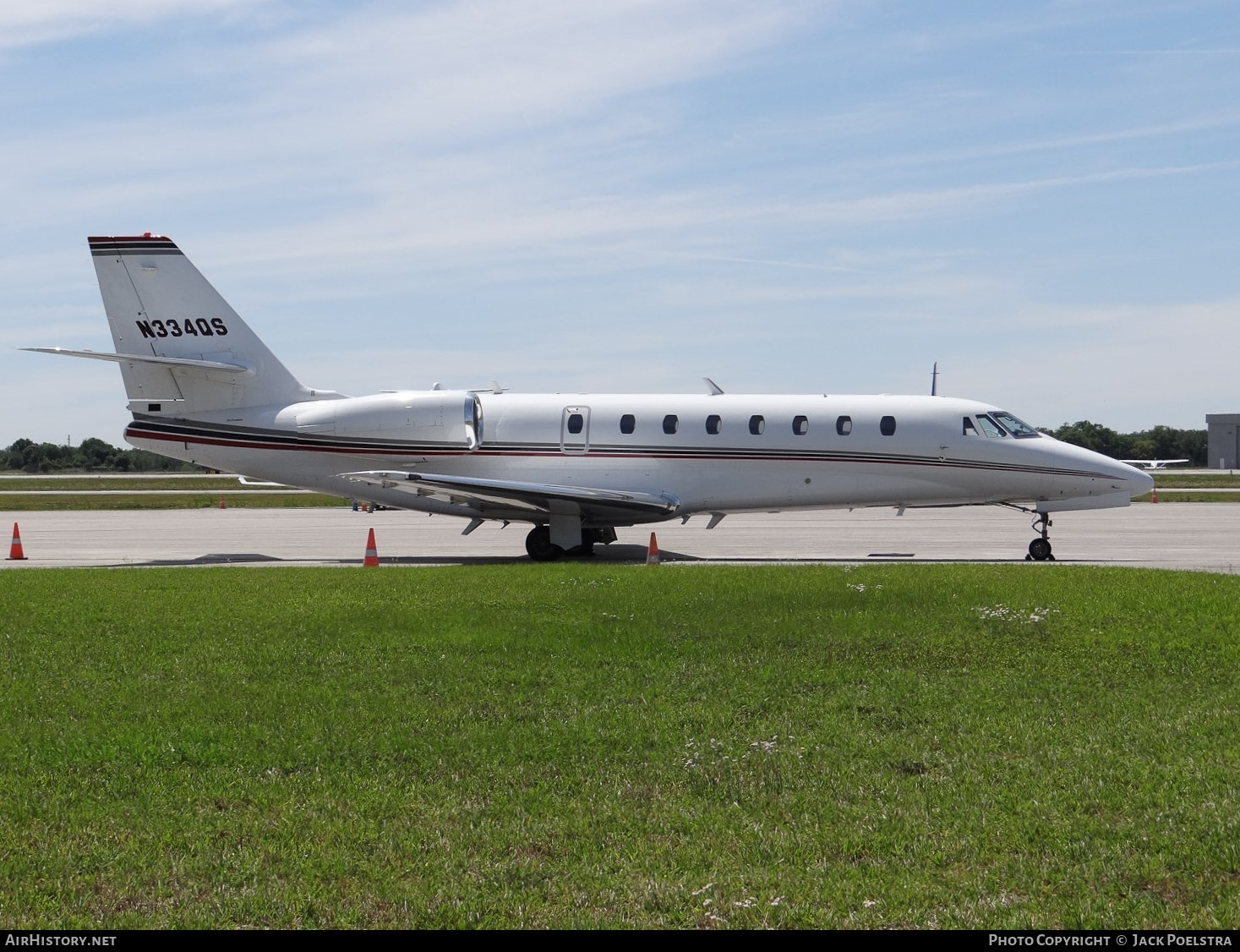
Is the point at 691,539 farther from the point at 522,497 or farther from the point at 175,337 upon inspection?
the point at 175,337

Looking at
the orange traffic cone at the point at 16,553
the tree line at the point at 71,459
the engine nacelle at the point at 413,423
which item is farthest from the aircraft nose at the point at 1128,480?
the tree line at the point at 71,459

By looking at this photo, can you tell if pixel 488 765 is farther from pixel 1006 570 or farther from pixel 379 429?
pixel 379 429

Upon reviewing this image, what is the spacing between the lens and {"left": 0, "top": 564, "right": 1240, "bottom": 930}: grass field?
16.9 ft

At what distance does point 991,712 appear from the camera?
8.16 meters

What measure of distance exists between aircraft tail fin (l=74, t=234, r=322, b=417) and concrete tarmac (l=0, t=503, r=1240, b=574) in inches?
122

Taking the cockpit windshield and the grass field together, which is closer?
the grass field

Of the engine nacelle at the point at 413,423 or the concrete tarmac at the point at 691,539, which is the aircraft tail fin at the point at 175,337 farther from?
the concrete tarmac at the point at 691,539

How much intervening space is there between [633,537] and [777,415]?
640cm

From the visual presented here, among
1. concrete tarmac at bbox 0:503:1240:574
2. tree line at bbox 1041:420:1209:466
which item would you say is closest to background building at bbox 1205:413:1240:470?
tree line at bbox 1041:420:1209:466

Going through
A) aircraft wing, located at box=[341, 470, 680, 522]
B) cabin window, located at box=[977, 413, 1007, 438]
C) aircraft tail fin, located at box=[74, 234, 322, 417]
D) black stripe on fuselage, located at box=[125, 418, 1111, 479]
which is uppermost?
aircraft tail fin, located at box=[74, 234, 322, 417]

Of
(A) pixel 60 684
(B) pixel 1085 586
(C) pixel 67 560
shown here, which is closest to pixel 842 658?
(B) pixel 1085 586

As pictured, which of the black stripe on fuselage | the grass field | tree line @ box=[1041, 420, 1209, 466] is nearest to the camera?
the grass field

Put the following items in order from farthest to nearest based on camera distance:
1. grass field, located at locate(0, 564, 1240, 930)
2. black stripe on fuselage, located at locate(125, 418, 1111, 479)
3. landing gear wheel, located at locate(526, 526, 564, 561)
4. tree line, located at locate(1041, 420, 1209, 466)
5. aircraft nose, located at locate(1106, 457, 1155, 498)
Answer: tree line, located at locate(1041, 420, 1209, 466) → black stripe on fuselage, located at locate(125, 418, 1111, 479) → landing gear wheel, located at locate(526, 526, 564, 561) → aircraft nose, located at locate(1106, 457, 1155, 498) → grass field, located at locate(0, 564, 1240, 930)

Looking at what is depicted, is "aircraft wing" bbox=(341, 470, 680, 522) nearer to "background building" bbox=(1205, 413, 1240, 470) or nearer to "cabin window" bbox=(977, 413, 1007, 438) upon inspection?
"cabin window" bbox=(977, 413, 1007, 438)
